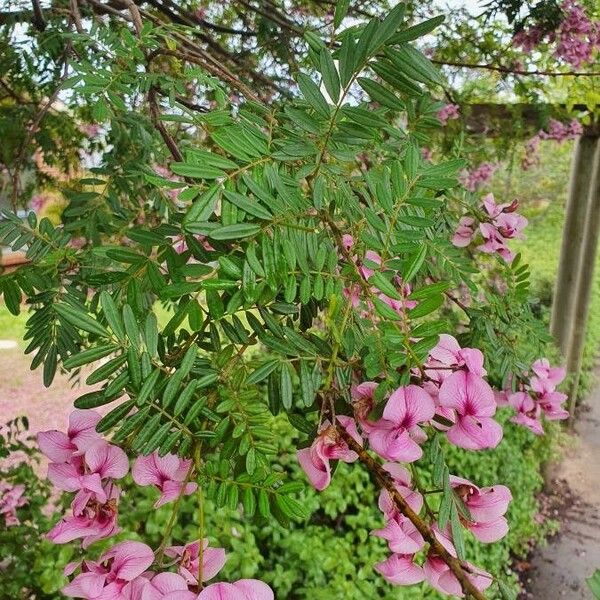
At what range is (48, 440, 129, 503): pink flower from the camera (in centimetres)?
55

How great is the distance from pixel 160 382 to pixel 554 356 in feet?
14.5

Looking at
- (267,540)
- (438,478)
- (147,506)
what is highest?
(438,478)

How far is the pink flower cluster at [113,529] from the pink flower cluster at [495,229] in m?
0.65

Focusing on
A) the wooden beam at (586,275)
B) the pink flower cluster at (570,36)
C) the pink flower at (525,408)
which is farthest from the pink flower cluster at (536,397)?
the wooden beam at (586,275)

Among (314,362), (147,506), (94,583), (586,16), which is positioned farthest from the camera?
(586,16)

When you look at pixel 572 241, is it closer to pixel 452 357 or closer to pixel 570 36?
pixel 570 36

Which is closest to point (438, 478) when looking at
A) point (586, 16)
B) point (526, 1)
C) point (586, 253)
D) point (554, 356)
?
point (526, 1)

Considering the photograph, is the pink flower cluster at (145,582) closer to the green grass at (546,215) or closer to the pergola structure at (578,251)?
the pergola structure at (578,251)

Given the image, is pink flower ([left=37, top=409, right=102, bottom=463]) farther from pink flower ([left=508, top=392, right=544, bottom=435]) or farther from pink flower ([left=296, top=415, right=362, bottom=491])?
pink flower ([left=508, top=392, right=544, bottom=435])

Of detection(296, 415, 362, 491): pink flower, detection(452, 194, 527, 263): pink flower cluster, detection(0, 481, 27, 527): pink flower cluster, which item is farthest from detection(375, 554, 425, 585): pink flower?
detection(0, 481, 27, 527): pink flower cluster

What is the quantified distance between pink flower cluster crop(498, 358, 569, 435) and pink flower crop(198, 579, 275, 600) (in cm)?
59

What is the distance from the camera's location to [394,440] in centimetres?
54

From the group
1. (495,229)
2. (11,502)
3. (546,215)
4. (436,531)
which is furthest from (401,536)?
(546,215)

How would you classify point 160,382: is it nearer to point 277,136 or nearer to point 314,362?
point 314,362
